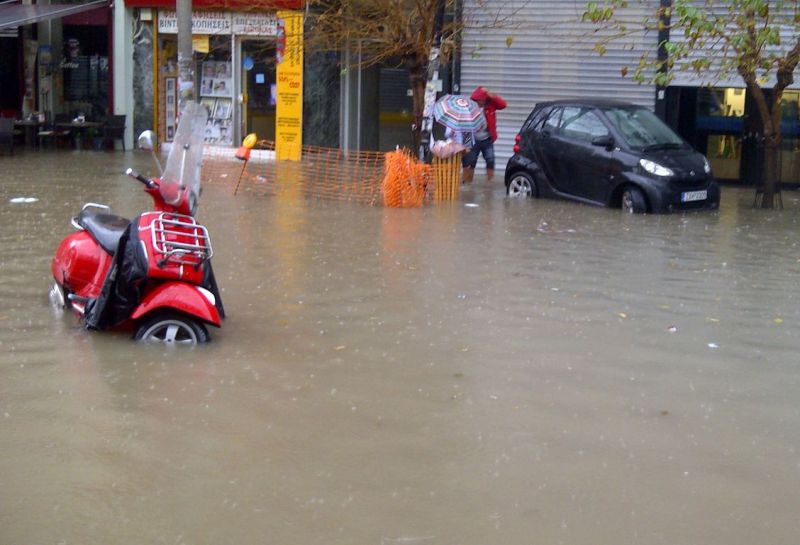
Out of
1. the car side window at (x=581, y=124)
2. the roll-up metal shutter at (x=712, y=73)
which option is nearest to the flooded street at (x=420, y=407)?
the car side window at (x=581, y=124)

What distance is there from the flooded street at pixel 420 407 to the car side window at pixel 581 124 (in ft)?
14.4

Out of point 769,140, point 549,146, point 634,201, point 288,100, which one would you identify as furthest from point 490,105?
point 288,100

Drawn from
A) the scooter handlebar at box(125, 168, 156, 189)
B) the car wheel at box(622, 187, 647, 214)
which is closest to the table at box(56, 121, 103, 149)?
the car wheel at box(622, 187, 647, 214)

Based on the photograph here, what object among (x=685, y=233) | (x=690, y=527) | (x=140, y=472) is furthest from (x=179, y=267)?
(x=685, y=233)

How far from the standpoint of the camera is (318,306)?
8398 millimetres

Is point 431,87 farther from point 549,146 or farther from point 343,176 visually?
point 549,146

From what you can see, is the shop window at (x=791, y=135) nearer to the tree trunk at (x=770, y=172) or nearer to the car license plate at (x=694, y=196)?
the tree trunk at (x=770, y=172)

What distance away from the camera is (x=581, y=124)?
1527 cm

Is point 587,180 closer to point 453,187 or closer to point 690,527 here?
point 453,187

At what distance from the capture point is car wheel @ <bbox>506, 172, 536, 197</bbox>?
52.3 feet

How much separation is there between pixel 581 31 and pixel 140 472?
16470mm

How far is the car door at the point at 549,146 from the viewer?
50.8ft

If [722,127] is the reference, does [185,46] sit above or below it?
above

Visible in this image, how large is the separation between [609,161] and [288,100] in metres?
8.87
